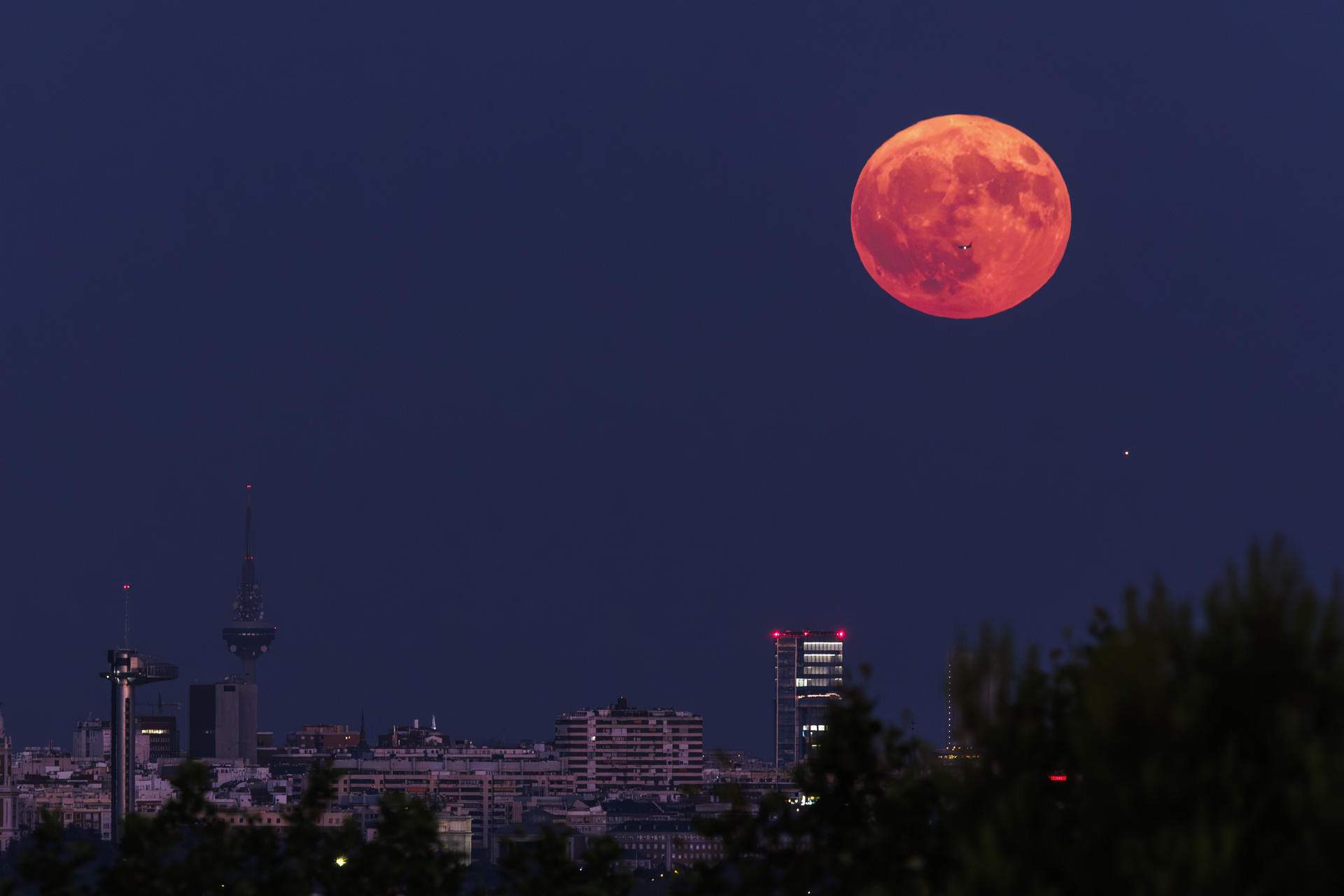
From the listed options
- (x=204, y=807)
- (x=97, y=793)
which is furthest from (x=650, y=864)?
(x=204, y=807)

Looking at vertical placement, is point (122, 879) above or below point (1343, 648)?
below

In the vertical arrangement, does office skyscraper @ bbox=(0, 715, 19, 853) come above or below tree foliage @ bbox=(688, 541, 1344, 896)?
below

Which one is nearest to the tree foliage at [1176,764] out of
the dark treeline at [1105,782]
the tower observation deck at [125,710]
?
the dark treeline at [1105,782]

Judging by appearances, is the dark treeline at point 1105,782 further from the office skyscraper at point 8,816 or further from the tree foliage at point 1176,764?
the office skyscraper at point 8,816

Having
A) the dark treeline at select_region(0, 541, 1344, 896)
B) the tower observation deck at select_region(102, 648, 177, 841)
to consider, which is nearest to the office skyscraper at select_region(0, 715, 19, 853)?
the tower observation deck at select_region(102, 648, 177, 841)

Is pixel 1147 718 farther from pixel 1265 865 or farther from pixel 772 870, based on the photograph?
pixel 772 870

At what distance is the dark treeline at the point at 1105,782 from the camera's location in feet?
27.4

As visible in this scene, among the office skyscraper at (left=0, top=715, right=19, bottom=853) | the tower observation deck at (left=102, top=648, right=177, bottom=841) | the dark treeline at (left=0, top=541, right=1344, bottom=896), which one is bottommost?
the office skyscraper at (left=0, top=715, right=19, bottom=853)

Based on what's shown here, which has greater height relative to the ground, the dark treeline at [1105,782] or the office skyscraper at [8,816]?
the dark treeline at [1105,782]

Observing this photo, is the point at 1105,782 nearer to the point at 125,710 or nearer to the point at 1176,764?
the point at 1176,764

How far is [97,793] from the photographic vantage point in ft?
640

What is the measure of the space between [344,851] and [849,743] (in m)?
5.06

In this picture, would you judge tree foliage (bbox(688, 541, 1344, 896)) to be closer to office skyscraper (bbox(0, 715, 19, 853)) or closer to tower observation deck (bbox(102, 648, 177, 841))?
A: tower observation deck (bbox(102, 648, 177, 841))

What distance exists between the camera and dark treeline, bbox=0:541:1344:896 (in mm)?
8352
